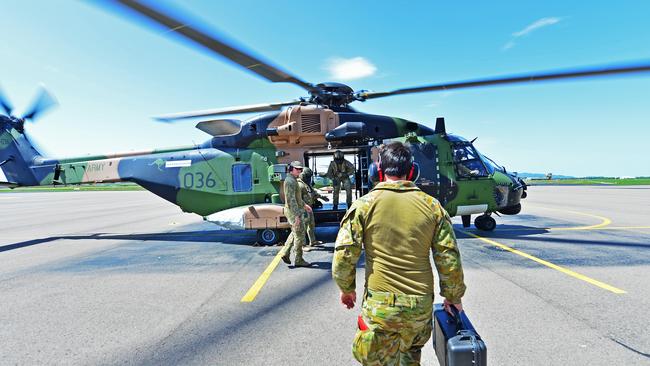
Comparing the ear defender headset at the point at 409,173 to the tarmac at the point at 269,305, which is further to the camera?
the tarmac at the point at 269,305

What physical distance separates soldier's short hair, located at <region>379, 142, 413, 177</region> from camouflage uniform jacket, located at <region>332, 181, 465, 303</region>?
9cm

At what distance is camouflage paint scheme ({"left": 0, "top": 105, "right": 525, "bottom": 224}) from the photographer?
769 centimetres

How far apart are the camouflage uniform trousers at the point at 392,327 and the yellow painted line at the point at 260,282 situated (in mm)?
2674

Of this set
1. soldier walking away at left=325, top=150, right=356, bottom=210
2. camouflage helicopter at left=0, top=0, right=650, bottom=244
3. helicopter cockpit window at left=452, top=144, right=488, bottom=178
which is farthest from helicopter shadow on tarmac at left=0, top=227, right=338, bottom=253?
helicopter cockpit window at left=452, top=144, right=488, bottom=178

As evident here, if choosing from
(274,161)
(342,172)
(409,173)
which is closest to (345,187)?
(342,172)

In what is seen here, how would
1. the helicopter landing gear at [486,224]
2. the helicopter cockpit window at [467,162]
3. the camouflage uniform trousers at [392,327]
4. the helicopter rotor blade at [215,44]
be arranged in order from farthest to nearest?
the helicopter landing gear at [486,224] → the helicopter cockpit window at [467,162] → the helicopter rotor blade at [215,44] → the camouflage uniform trousers at [392,327]

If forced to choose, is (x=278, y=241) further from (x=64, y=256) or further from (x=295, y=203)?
(x=64, y=256)

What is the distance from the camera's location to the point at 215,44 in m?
3.86

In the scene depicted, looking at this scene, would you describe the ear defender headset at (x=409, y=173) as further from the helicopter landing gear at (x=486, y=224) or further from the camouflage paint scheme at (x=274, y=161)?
the helicopter landing gear at (x=486, y=224)

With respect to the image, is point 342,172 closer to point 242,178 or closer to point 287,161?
point 287,161

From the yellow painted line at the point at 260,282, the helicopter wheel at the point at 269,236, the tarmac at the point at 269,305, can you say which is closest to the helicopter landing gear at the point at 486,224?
the tarmac at the point at 269,305

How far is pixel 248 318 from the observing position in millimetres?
3643

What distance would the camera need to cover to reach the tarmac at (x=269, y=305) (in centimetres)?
291

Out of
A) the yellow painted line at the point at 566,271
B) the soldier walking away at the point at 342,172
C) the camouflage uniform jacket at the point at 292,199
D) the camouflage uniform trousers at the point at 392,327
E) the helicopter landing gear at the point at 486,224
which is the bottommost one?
the yellow painted line at the point at 566,271
